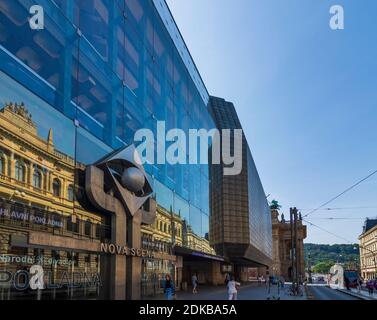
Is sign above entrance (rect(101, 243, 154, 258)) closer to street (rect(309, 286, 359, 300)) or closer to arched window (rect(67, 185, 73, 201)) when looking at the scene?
arched window (rect(67, 185, 73, 201))

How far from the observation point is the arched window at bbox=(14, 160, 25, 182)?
15359mm

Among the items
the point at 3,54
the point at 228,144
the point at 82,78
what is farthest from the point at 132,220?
the point at 228,144

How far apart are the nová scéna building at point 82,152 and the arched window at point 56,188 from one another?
0.04 metres

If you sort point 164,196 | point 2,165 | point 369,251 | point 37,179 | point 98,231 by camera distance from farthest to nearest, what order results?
point 369,251, point 164,196, point 98,231, point 37,179, point 2,165

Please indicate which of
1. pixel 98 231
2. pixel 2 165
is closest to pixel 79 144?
pixel 98 231

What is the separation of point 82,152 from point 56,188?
273 centimetres

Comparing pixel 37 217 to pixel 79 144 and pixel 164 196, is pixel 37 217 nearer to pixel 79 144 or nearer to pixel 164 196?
pixel 79 144

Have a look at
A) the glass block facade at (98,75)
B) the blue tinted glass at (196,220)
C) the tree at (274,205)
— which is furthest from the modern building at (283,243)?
the glass block facade at (98,75)

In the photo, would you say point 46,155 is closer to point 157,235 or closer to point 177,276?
point 157,235

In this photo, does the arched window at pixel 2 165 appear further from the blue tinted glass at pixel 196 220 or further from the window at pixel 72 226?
the blue tinted glass at pixel 196 220

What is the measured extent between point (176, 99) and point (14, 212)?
2411 cm

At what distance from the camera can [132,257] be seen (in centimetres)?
2427

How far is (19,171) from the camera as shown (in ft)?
50.8

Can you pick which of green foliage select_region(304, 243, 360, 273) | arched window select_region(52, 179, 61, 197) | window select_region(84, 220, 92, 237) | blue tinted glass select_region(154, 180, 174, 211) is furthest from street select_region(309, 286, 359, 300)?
green foliage select_region(304, 243, 360, 273)
